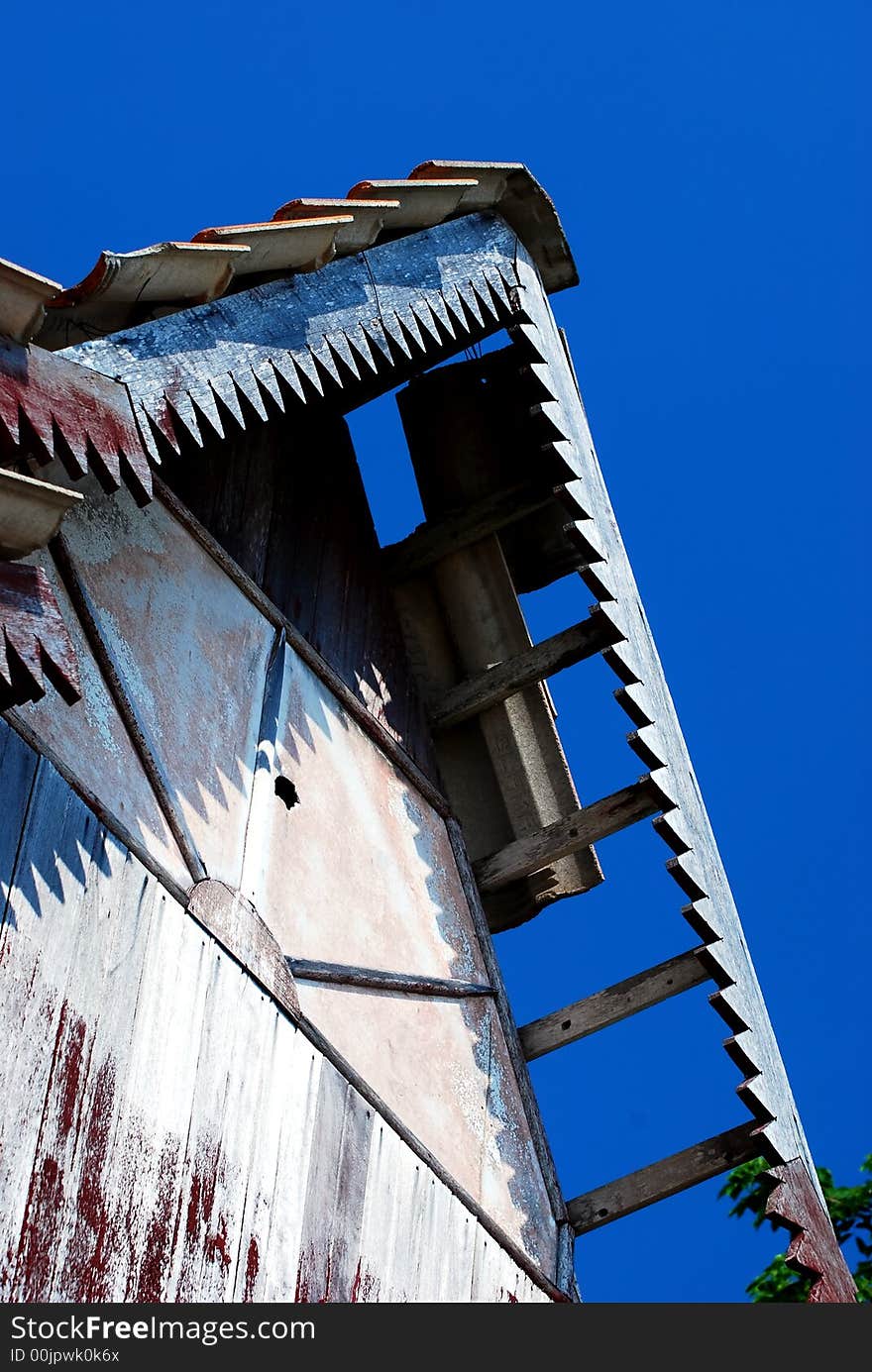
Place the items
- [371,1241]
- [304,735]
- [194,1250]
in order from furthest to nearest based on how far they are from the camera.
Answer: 1. [304,735]
2. [371,1241]
3. [194,1250]

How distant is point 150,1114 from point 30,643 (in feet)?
4.13

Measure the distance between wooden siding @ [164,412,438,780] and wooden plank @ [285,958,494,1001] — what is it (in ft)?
2.80

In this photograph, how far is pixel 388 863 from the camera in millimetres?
5688

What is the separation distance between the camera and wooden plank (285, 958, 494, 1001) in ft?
16.1

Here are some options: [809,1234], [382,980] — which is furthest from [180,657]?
[809,1234]

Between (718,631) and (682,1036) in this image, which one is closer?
(718,631)

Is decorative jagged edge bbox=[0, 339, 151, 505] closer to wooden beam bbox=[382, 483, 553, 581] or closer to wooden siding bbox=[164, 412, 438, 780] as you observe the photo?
wooden siding bbox=[164, 412, 438, 780]

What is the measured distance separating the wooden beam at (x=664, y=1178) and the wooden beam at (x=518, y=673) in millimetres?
1639

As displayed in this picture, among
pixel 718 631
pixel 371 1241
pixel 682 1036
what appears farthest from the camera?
A: pixel 682 1036

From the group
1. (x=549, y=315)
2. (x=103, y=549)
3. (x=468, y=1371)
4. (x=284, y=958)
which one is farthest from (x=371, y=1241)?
(x=549, y=315)

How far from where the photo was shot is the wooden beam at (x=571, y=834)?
19.3 feet

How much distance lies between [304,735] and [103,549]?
40.2 inches

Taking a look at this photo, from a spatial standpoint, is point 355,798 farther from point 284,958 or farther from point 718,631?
point 718,631

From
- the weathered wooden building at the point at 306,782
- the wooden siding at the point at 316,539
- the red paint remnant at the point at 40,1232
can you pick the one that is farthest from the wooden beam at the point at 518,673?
the red paint remnant at the point at 40,1232
